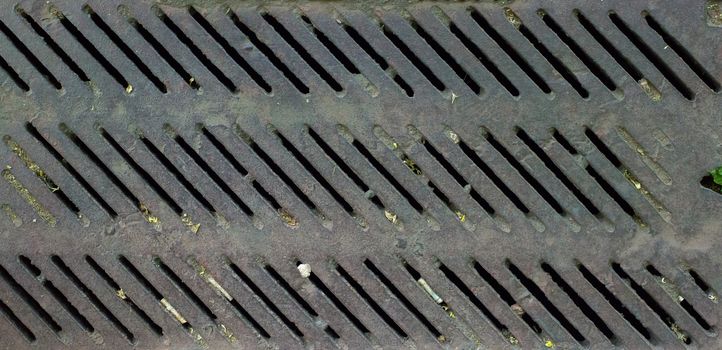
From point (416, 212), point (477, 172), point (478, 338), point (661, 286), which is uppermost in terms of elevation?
point (477, 172)

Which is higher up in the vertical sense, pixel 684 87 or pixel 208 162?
pixel 684 87

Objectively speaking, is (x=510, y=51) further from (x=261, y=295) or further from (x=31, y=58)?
(x=31, y=58)

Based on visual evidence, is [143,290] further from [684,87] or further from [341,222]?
[684,87]

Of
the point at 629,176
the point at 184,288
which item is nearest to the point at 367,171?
the point at 184,288

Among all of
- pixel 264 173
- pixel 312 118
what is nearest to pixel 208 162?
pixel 264 173

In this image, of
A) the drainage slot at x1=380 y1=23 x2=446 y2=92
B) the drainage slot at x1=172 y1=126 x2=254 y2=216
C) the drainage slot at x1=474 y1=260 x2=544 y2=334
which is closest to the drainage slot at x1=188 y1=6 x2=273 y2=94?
the drainage slot at x1=172 y1=126 x2=254 y2=216

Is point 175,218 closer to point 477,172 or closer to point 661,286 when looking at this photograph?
point 477,172

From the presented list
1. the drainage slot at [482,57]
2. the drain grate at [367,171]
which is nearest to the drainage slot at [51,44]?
the drain grate at [367,171]

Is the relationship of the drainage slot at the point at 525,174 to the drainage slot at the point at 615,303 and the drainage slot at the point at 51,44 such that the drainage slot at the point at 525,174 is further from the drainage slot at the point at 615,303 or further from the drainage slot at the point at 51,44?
the drainage slot at the point at 51,44
